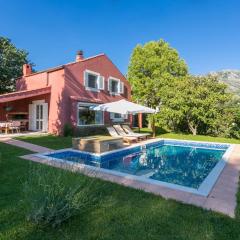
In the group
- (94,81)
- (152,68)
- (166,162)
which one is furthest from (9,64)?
(166,162)

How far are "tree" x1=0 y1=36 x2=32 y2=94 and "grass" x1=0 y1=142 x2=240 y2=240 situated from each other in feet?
96.4

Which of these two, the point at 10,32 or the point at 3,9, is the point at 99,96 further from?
the point at 10,32

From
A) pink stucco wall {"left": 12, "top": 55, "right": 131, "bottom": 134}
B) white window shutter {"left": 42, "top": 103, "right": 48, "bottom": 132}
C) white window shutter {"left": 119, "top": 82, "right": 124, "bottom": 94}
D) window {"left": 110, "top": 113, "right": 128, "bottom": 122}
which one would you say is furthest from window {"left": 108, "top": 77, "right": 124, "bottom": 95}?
white window shutter {"left": 42, "top": 103, "right": 48, "bottom": 132}

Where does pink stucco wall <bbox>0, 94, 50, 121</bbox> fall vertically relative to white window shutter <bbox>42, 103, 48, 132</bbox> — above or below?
above

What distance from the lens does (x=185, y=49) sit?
34719 mm

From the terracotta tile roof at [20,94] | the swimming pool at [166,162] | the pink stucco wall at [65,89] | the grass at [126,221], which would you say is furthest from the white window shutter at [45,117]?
the grass at [126,221]

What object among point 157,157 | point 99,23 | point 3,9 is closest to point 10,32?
point 3,9

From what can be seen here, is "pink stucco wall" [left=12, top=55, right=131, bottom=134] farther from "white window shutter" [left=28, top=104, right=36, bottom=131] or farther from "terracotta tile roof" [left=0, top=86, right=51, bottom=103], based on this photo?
"white window shutter" [left=28, top=104, right=36, bottom=131]

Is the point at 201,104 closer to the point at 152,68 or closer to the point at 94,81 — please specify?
the point at 94,81

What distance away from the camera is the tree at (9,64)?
31234mm

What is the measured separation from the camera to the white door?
21.2 meters

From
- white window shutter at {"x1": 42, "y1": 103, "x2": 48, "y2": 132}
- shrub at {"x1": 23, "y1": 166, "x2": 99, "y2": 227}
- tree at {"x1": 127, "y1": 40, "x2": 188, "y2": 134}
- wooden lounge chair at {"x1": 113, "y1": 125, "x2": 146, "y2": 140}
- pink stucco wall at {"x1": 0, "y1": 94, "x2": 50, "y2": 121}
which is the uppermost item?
tree at {"x1": 127, "y1": 40, "x2": 188, "y2": 134}

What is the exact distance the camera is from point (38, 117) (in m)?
22.0

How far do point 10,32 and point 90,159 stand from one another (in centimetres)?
3120
